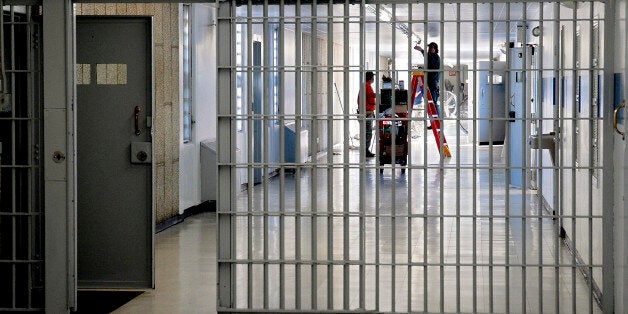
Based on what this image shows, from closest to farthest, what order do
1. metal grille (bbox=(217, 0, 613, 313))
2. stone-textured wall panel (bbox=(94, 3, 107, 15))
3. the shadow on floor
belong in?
metal grille (bbox=(217, 0, 613, 313)) < the shadow on floor < stone-textured wall panel (bbox=(94, 3, 107, 15))

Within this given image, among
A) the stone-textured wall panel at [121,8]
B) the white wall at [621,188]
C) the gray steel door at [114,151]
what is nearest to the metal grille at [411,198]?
the white wall at [621,188]

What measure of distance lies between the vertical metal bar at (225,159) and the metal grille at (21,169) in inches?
51.8

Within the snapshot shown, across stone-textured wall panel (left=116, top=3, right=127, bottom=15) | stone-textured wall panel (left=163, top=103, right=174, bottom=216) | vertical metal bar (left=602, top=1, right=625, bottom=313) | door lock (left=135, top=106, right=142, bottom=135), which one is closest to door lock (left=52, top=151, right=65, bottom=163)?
door lock (left=135, top=106, right=142, bottom=135)

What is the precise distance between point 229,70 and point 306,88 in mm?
16171

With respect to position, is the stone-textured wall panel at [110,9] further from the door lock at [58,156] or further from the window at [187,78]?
the door lock at [58,156]

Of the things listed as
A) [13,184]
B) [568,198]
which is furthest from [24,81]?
[568,198]

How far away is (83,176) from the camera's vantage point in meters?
8.27

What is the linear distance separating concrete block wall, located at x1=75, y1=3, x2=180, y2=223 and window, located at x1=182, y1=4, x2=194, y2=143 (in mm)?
713

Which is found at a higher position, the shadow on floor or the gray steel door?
the gray steel door

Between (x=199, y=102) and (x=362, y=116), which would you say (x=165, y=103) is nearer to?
(x=199, y=102)

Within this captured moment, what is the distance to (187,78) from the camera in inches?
528

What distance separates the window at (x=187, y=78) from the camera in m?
13.3

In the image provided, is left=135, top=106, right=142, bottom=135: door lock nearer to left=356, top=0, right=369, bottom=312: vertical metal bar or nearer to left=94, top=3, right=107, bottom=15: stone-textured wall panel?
left=356, top=0, right=369, bottom=312: vertical metal bar

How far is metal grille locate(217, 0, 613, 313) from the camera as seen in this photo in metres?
6.63
